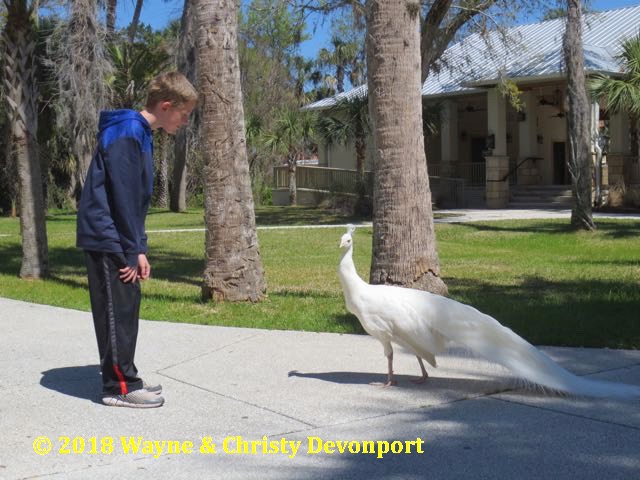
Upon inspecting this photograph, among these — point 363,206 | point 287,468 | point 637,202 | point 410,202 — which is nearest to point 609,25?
point 637,202

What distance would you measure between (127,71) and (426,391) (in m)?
25.0

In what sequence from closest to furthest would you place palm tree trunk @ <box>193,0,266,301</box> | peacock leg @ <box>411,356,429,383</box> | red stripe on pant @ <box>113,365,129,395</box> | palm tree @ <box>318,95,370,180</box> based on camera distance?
1. red stripe on pant @ <box>113,365,129,395</box>
2. peacock leg @ <box>411,356,429,383</box>
3. palm tree trunk @ <box>193,0,266,301</box>
4. palm tree @ <box>318,95,370,180</box>

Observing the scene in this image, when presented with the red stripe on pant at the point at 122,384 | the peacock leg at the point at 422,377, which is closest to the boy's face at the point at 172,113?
the red stripe on pant at the point at 122,384

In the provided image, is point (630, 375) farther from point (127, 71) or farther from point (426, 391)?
point (127, 71)

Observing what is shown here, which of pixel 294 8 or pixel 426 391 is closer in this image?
pixel 426 391

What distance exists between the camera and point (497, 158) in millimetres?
30109

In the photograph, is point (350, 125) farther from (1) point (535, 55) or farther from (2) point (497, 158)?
(1) point (535, 55)

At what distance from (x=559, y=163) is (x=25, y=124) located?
24.5 m

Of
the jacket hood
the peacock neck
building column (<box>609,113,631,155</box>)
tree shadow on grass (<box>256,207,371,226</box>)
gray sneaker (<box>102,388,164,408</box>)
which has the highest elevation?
building column (<box>609,113,631,155</box>)

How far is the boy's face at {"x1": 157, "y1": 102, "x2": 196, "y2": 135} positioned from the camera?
217 inches

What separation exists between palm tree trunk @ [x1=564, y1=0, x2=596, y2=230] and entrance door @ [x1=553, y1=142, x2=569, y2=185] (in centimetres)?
1354

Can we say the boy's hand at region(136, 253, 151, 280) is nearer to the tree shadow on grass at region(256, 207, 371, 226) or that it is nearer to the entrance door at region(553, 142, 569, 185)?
the tree shadow on grass at region(256, 207, 371, 226)

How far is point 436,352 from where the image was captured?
18.7ft

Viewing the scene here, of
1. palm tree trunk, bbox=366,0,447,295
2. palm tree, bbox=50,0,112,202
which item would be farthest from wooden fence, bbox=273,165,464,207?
palm tree trunk, bbox=366,0,447,295
